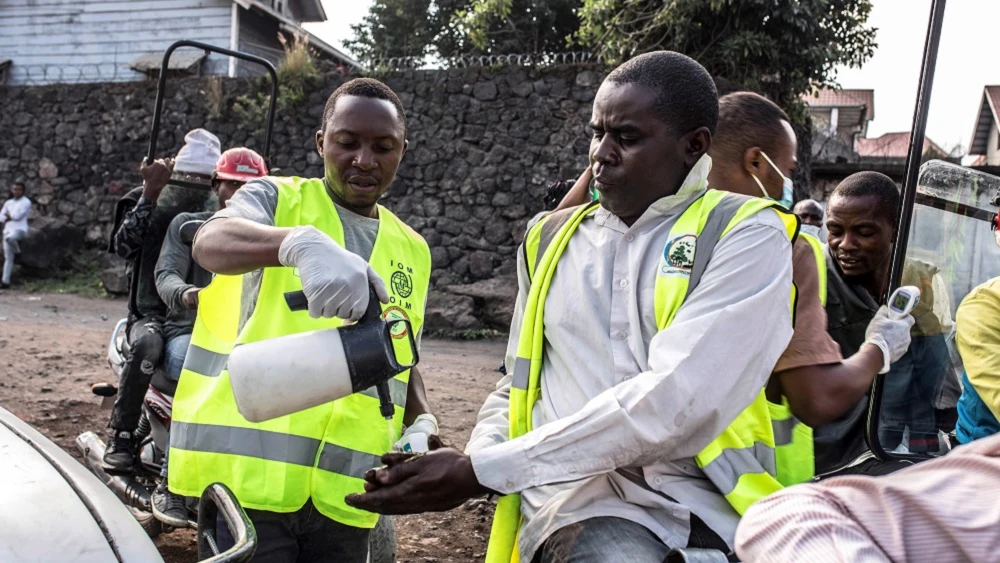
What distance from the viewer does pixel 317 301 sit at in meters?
1.78

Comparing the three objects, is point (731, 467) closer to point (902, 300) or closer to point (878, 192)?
point (902, 300)

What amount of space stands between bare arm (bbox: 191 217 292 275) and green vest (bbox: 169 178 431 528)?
16 centimetres

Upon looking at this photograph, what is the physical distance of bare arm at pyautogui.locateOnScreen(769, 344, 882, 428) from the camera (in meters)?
1.77

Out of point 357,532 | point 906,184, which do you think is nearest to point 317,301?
point 357,532

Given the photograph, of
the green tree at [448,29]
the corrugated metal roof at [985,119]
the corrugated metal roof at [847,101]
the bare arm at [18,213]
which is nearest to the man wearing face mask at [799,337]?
the corrugated metal roof at [985,119]

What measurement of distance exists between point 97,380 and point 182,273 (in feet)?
11.5

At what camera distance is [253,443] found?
2129 mm

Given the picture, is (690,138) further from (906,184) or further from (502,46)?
(502,46)

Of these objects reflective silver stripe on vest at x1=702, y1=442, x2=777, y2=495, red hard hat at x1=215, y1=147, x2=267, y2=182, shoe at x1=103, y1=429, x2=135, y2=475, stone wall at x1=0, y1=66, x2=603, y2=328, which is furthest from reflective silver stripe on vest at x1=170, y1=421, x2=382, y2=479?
stone wall at x1=0, y1=66, x2=603, y2=328

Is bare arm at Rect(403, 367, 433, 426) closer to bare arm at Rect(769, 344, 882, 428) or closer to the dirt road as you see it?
bare arm at Rect(769, 344, 882, 428)

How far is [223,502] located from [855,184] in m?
2.23

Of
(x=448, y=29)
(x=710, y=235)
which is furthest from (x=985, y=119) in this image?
(x=448, y=29)

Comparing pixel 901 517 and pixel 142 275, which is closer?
pixel 901 517

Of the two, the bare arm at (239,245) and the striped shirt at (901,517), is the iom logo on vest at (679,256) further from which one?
the bare arm at (239,245)
